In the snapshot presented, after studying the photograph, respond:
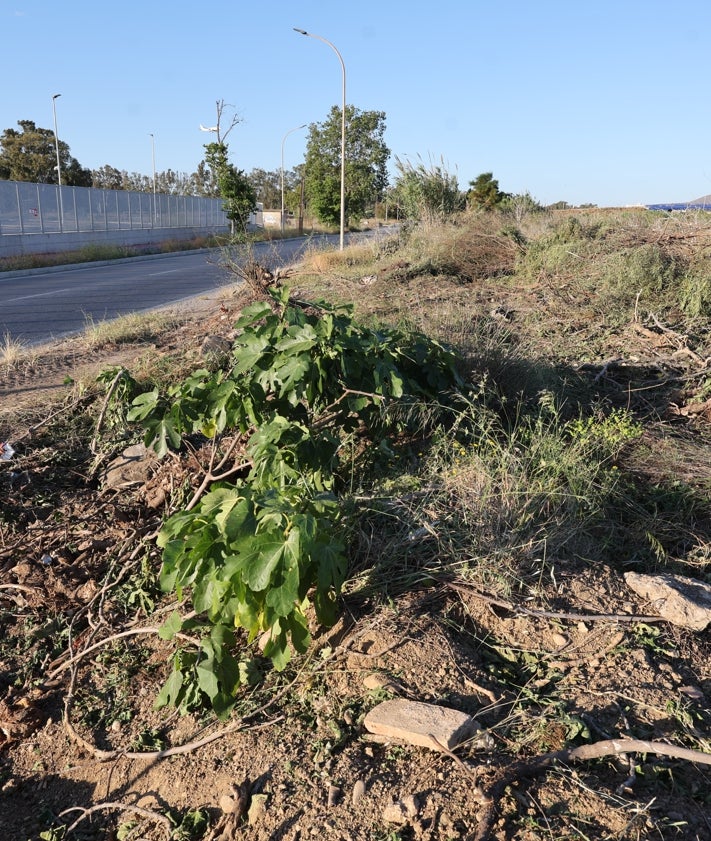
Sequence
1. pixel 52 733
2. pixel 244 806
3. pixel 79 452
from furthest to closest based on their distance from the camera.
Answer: pixel 79 452 < pixel 52 733 < pixel 244 806

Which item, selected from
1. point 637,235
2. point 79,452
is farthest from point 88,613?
point 637,235

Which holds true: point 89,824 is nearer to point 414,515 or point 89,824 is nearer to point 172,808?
point 172,808

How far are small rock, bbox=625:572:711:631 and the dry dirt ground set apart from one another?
0.17 feet

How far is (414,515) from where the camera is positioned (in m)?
3.15

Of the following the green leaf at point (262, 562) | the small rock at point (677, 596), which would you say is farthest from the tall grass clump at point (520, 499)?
the green leaf at point (262, 562)

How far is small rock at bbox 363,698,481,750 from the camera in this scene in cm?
221

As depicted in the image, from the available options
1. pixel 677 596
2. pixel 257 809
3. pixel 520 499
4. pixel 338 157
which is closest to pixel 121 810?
pixel 257 809

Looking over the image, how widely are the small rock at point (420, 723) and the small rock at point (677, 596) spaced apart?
3.53ft

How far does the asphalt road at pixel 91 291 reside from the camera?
32.1 feet

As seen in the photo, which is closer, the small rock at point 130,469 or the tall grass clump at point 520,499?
the tall grass clump at point 520,499

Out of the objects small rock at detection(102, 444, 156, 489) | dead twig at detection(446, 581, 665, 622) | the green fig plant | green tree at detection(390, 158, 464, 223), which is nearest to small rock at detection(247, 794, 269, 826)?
the green fig plant

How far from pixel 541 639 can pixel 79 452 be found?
11.4ft

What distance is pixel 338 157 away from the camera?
4084cm

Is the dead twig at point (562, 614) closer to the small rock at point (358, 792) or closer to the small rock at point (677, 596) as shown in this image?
the small rock at point (677, 596)
